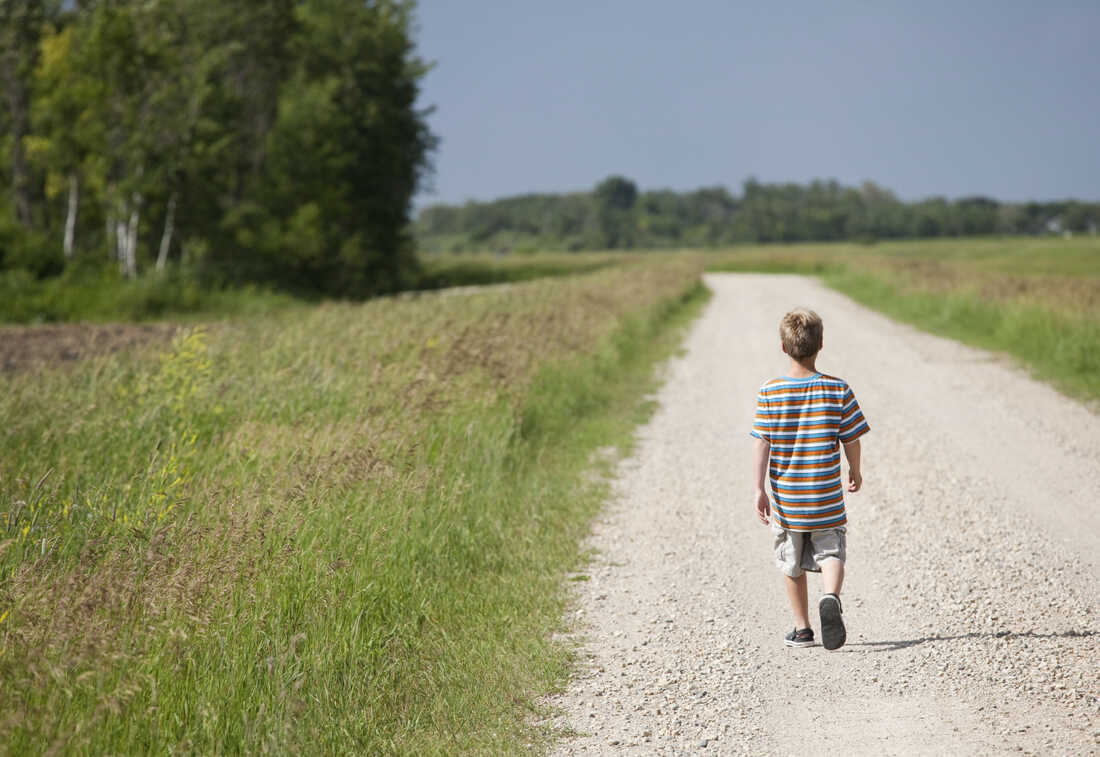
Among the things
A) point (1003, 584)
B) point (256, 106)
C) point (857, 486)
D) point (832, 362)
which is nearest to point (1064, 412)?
point (832, 362)

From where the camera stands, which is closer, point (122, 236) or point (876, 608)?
point (876, 608)

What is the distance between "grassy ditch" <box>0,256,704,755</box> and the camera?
341 centimetres

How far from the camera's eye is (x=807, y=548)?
4566 millimetres

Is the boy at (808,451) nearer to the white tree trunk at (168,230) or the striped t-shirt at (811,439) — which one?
the striped t-shirt at (811,439)

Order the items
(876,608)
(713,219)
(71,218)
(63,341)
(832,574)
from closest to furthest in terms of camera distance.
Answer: (832,574) → (876,608) → (63,341) → (71,218) → (713,219)

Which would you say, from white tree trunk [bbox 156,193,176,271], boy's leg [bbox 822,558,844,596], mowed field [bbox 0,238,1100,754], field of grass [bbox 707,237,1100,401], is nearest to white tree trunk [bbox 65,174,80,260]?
white tree trunk [bbox 156,193,176,271]

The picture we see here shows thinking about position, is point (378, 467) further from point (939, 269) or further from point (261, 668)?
point (939, 269)

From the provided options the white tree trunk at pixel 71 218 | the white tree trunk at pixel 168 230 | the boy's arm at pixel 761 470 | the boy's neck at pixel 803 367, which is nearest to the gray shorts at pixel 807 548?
the boy's arm at pixel 761 470

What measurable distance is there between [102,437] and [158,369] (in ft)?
8.93

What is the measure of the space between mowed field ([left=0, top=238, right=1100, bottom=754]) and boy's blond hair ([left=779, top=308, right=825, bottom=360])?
191cm

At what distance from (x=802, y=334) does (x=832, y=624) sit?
140 cm

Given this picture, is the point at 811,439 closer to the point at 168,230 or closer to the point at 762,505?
the point at 762,505

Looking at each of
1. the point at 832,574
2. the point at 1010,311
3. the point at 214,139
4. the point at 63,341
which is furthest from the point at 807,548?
the point at 214,139

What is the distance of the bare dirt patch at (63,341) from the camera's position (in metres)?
12.3
